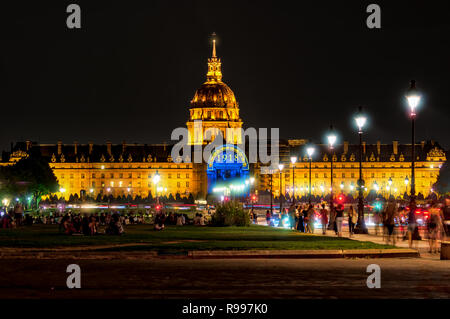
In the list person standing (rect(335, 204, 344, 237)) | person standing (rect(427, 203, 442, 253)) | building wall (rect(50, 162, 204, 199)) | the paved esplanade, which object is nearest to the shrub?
person standing (rect(335, 204, 344, 237))

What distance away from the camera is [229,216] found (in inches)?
1839

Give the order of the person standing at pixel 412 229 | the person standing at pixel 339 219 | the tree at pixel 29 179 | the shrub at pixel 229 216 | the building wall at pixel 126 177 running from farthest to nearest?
the building wall at pixel 126 177, the tree at pixel 29 179, the shrub at pixel 229 216, the person standing at pixel 339 219, the person standing at pixel 412 229

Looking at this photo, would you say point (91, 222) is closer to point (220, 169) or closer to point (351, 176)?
point (220, 169)

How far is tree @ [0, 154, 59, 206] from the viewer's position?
101125 millimetres

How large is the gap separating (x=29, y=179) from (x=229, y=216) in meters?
64.4

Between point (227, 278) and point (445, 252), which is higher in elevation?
point (445, 252)

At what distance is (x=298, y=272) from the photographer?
1892cm

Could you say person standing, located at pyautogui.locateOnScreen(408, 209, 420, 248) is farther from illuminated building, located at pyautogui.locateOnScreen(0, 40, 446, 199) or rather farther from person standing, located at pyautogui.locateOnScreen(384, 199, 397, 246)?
illuminated building, located at pyautogui.locateOnScreen(0, 40, 446, 199)

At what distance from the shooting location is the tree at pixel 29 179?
101125 mm

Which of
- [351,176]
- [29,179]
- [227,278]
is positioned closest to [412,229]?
[227,278]

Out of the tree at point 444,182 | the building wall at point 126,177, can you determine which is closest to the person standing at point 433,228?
the tree at point 444,182

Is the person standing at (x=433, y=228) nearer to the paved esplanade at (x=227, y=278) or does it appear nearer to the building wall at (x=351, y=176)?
the paved esplanade at (x=227, y=278)

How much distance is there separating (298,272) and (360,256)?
5.00 meters

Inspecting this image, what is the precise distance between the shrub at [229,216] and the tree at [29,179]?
5806 centimetres
